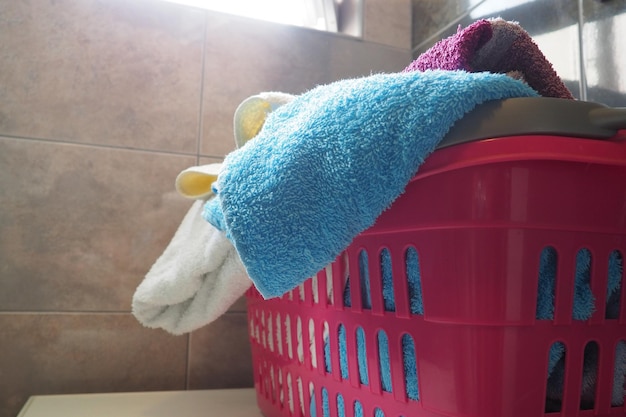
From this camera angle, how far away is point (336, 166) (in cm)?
33

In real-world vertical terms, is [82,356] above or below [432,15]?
below

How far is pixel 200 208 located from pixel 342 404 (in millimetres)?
414

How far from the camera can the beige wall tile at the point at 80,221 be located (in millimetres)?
801

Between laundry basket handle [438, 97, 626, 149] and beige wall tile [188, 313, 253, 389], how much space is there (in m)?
0.68

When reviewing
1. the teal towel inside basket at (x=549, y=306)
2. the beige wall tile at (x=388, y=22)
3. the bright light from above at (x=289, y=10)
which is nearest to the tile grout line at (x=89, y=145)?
the bright light from above at (x=289, y=10)

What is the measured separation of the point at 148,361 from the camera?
0.84 meters

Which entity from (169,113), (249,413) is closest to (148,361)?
(249,413)

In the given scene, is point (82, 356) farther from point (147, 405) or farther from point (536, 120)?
point (536, 120)

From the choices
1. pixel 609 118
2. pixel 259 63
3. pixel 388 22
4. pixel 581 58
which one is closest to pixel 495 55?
pixel 609 118

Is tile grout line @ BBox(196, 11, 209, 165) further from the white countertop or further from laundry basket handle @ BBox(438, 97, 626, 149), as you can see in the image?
laundry basket handle @ BBox(438, 97, 626, 149)

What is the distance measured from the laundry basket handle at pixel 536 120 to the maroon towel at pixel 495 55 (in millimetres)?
98

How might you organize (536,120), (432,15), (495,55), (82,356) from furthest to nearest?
(432,15) < (82,356) < (495,55) < (536,120)

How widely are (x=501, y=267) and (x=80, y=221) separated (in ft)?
2.39

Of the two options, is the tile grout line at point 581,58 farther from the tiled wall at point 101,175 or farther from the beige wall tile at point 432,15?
the tiled wall at point 101,175
